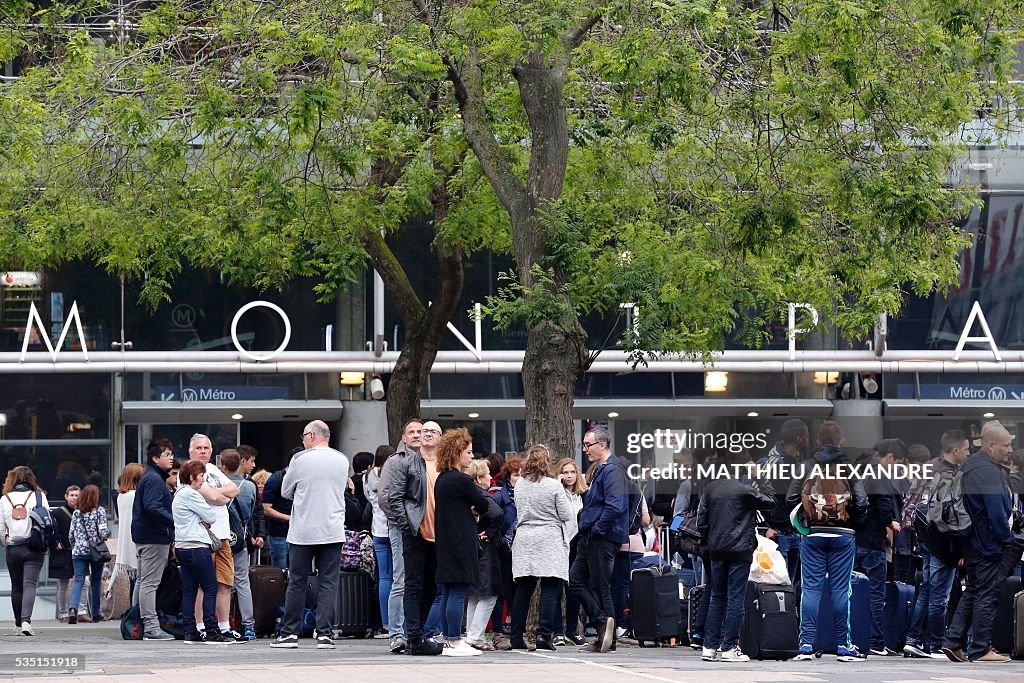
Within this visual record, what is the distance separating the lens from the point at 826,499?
13.4 metres

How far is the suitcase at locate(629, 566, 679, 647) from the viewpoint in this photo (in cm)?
1418

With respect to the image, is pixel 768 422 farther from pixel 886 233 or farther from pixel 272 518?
pixel 272 518

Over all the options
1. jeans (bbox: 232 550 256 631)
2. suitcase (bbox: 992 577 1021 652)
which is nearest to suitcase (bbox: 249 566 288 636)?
jeans (bbox: 232 550 256 631)

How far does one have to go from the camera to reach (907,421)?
26016 mm

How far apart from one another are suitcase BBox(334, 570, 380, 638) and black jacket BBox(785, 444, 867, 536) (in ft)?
12.6

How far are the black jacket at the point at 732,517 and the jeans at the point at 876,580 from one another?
108 cm

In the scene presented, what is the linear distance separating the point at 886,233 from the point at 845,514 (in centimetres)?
373

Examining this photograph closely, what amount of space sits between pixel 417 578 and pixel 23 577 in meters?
5.85

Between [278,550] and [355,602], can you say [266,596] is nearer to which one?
[278,550]

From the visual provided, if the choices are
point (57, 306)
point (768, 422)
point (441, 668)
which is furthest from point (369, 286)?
point (441, 668)

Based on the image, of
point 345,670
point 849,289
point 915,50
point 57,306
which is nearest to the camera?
point 345,670

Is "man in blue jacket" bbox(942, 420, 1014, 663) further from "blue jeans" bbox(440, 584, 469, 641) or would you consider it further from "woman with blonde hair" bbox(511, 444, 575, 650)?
"blue jeans" bbox(440, 584, 469, 641)

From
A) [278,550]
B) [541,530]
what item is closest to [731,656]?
[541,530]

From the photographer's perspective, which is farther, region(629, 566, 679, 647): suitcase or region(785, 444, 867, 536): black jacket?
region(629, 566, 679, 647): suitcase
